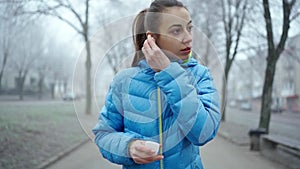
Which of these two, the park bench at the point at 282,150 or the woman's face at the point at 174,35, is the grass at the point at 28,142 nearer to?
the woman's face at the point at 174,35

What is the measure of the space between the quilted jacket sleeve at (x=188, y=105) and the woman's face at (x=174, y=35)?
0.29 feet

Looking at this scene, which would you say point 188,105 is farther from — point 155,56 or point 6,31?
point 6,31

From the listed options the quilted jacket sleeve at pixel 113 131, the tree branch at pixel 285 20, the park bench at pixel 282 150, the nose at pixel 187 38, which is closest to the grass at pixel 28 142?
the quilted jacket sleeve at pixel 113 131

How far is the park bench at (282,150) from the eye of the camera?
22.0ft

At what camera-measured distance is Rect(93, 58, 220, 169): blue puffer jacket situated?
44.8 inches

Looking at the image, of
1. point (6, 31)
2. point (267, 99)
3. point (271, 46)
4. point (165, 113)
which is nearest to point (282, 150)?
point (267, 99)

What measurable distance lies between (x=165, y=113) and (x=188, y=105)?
5.5 inches

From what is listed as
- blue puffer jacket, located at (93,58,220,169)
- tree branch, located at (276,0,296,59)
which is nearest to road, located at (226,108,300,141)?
tree branch, located at (276,0,296,59)

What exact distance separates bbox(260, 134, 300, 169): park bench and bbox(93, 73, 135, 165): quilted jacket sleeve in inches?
242

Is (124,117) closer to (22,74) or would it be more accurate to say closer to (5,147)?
(5,147)

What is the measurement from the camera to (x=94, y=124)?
4.90 feet

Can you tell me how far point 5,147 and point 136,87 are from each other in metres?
5.46

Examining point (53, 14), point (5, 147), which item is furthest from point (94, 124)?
point (53, 14)

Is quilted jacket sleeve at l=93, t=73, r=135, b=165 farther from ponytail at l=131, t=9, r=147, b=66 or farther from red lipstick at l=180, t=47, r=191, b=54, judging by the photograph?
red lipstick at l=180, t=47, r=191, b=54
